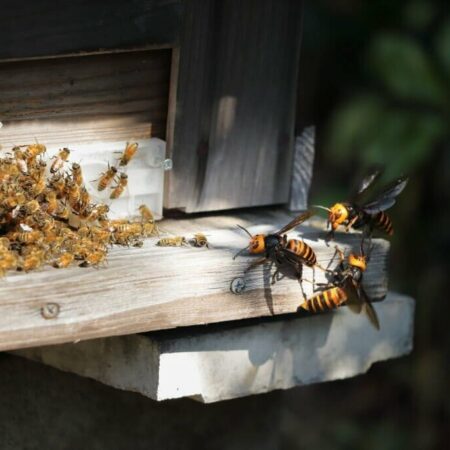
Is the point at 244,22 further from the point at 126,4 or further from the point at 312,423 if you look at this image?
the point at 312,423

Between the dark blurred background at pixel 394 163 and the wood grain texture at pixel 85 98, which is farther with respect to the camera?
the dark blurred background at pixel 394 163

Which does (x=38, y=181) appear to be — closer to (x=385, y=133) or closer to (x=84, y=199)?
(x=84, y=199)

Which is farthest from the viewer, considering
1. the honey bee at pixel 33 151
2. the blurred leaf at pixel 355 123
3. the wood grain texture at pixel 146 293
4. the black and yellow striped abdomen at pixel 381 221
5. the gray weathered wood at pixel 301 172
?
the blurred leaf at pixel 355 123

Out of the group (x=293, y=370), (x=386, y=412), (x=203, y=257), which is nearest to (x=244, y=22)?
(x=203, y=257)

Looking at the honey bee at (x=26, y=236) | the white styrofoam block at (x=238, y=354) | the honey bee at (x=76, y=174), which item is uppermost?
the honey bee at (x=76, y=174)

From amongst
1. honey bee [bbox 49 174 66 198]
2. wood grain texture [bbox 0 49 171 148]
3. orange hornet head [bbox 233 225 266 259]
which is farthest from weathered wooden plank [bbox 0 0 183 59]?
orange hornet head [bbox 233 225 266 259]

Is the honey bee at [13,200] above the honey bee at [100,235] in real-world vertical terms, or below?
above

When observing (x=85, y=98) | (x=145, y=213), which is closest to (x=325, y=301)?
(x=145, y=213)

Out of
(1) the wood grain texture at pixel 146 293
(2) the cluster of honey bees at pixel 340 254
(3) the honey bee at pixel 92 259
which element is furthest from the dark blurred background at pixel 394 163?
(3) the honey bee at pixel 92 259

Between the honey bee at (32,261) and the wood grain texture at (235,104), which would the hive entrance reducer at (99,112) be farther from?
the honey bee at (32,261)
